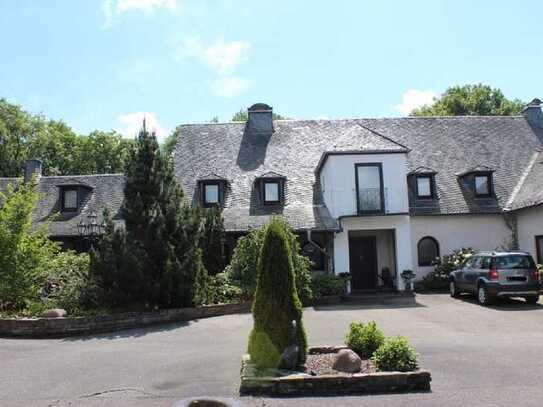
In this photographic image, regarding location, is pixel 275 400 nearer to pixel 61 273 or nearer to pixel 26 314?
pixel 26 314

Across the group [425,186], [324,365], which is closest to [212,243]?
[425,186]

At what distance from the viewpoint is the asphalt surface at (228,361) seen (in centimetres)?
673

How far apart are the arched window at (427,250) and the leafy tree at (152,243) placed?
10.8 m

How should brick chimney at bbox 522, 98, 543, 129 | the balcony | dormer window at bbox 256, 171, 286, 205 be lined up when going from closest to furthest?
the balcony < dormer window at bbox 256, 171, 286, 205 < brick chimney at bbox 522, 98, 543, 129

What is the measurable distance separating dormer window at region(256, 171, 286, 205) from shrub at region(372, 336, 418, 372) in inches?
596

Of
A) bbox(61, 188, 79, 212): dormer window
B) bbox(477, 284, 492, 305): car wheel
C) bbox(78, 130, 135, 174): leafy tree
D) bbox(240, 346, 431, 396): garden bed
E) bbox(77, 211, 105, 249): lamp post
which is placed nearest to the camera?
bbox(240, 346, 431, 396): garden bed

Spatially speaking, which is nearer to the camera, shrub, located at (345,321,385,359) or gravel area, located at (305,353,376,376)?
gravel area, located at (305,353,376,376)

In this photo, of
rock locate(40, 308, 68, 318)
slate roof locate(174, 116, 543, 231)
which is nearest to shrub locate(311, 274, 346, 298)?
slate roof locate(174, 116, 543, 231)

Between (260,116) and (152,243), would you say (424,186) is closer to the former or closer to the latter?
(260,116)

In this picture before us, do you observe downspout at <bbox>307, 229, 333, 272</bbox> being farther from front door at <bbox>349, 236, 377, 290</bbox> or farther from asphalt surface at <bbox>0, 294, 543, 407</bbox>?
asphalt surface at <bbox>0, 294, 543, 407</bbox>

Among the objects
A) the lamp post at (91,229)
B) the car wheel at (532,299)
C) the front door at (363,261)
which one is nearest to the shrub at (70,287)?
the lamp post at (91,229)

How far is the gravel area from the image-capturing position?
7489mm

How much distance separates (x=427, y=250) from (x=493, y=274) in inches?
265

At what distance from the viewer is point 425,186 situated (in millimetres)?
22938
